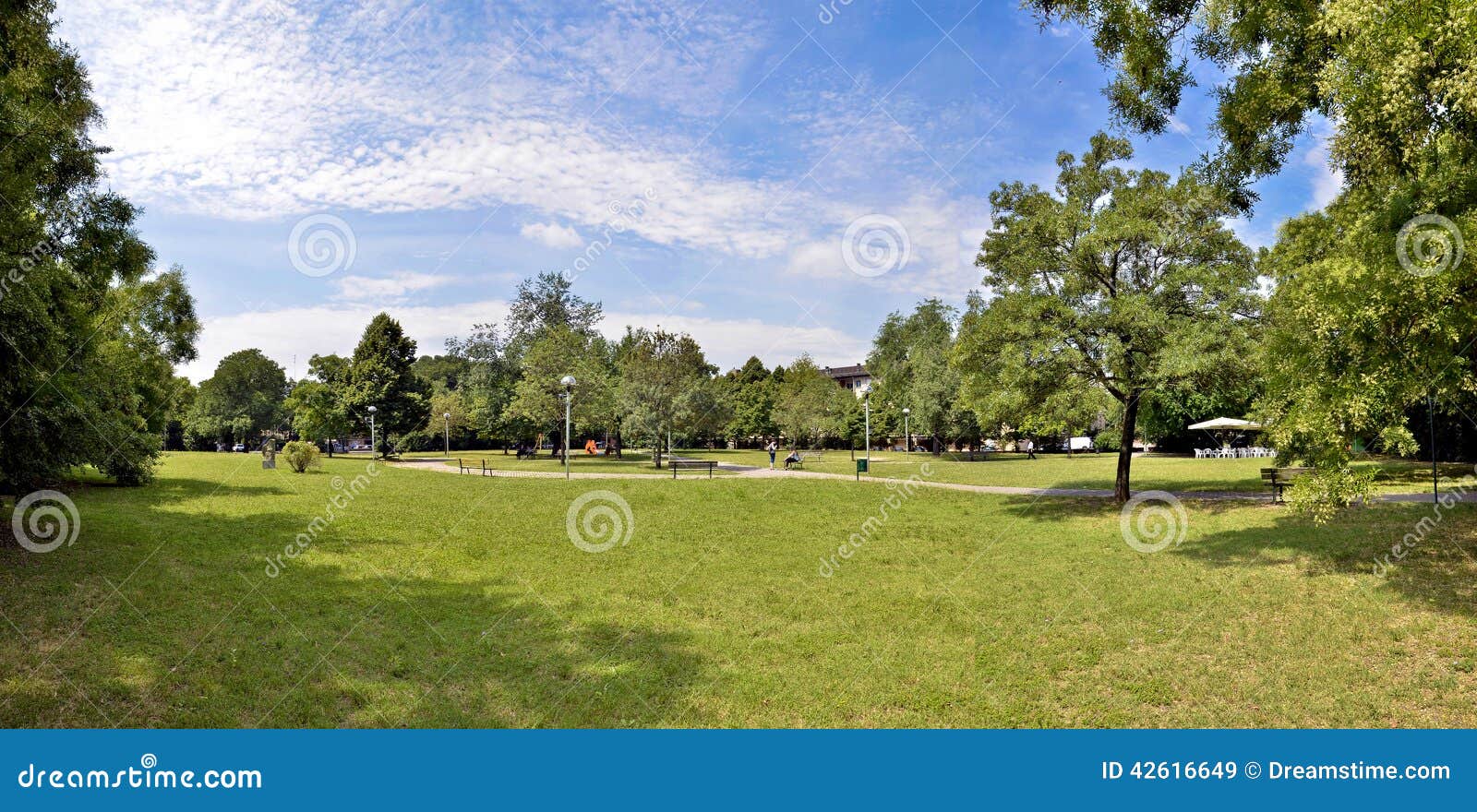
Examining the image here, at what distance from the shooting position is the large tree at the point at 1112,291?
18.5 metres

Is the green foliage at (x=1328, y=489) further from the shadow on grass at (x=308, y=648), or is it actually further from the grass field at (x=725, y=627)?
the shadow on grass at (x=308, y=648)

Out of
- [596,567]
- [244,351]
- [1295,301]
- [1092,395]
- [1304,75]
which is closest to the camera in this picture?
[1304,75]

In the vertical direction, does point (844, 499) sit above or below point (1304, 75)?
below

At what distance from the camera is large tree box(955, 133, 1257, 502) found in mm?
18516

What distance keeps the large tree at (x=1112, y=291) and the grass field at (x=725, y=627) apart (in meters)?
5.00

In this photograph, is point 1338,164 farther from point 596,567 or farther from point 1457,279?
point 596,567

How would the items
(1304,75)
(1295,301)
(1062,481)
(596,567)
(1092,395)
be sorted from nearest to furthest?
(1304,75), (1295,301), (596,567), (1092,395), (1062,481)

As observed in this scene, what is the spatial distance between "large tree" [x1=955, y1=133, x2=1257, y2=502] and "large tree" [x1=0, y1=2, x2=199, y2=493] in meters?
Result: 19.3

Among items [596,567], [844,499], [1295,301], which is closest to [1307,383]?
[1295,301]

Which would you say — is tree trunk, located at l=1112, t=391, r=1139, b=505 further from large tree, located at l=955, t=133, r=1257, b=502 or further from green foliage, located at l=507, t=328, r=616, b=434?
green foliage, located at l=507, t=328, r=616, b=434

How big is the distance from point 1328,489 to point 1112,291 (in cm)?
1234

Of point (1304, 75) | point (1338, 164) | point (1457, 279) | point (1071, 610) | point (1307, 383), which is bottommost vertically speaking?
point (1071, 610)

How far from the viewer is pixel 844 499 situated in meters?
22.2

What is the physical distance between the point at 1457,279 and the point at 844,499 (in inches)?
608
